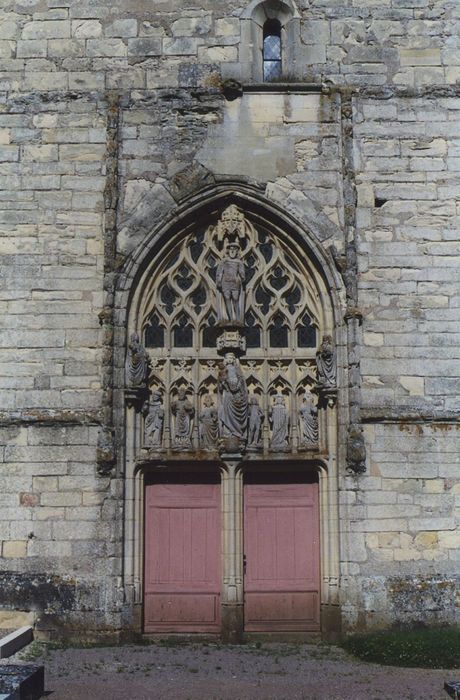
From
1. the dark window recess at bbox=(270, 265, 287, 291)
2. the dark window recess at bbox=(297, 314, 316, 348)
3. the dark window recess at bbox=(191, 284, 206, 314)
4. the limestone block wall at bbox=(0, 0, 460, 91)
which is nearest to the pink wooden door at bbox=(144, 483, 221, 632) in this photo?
the dark window recess at bbox=(297, 314, 316, 348)

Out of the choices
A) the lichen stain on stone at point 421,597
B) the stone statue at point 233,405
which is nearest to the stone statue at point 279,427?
the stone statue at point 233,405

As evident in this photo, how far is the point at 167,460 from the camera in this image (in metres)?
10.7

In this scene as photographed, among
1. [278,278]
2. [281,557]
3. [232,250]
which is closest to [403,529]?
[281,557]

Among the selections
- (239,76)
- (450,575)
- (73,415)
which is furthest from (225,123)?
(450,575)

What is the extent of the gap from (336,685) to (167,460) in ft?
11.8

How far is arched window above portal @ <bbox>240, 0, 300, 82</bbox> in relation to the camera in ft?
37.3

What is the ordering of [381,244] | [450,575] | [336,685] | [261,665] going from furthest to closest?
[381,244] < [450,575] < [261,665] < [336,685]

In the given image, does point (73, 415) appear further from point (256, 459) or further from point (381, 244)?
point (381, 244)

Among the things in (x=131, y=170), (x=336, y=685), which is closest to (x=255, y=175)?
(x=131, y=170)

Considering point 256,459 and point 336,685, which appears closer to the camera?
point 336,685

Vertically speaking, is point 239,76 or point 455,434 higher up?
point 239,76

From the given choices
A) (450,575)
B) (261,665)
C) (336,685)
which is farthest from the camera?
(450,575)

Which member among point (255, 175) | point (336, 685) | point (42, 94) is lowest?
point (336, 685)

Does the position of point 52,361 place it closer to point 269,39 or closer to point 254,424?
point 254,424
